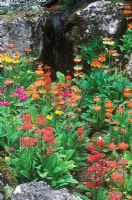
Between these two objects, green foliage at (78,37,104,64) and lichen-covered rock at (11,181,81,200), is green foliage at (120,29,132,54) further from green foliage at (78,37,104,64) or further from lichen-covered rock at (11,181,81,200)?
lichen-covered rock at (11,181,81,200)

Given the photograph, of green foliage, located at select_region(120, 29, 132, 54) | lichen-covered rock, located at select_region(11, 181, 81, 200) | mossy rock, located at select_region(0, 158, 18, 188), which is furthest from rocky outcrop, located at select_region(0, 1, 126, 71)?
lichen-covered rock, located at select_region(11, 181, 81, 200)

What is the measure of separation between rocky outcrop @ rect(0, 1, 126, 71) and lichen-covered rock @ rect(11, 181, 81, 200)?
5.48 meters

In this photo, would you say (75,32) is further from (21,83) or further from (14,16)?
(21,83)

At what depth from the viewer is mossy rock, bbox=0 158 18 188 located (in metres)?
5.37

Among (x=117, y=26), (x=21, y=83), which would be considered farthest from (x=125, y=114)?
(x=117, y=26)

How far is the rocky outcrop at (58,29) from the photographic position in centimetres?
1014

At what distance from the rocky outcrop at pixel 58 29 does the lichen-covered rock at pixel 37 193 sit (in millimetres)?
5482

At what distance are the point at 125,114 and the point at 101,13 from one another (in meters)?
3.68

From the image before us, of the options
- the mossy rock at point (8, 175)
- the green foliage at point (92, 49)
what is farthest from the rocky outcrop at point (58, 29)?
the mossy rock at point (8, 175)

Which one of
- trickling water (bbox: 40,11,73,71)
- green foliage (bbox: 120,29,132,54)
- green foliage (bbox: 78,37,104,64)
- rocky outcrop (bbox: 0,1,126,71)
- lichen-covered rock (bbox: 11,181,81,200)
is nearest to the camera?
lichen-covered rock (bbox: 11,181,81,200)

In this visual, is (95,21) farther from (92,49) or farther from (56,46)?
(56,46)

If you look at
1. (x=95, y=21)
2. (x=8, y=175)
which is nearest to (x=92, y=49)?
(x=95, y=21)

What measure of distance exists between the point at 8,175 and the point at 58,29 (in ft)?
19.4

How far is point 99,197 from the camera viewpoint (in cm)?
569
